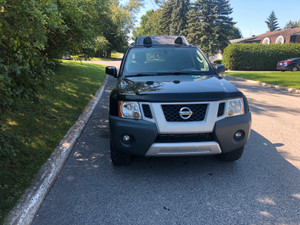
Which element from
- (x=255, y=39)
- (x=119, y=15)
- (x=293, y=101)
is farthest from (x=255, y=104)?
(x=255, y=39)

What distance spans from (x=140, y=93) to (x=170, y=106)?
0.41 m

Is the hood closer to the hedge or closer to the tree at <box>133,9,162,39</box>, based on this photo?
the hedge

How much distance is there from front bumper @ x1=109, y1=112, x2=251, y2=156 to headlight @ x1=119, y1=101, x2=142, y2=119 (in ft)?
0.22

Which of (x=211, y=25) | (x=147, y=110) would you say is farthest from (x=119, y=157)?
(x=211, y=25)

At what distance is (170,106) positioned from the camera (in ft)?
10.4

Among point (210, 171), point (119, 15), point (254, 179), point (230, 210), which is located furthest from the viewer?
point (119, 15)

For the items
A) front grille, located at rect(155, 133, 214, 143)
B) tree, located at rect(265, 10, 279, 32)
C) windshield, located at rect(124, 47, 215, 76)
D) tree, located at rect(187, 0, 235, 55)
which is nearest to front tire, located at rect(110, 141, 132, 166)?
front grille, located at rect(155, 133, 214, 143)

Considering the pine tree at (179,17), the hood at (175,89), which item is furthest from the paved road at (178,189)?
the pine tree at (179,17)

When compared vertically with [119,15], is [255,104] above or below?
below

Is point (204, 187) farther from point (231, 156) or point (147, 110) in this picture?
point (147, 110)

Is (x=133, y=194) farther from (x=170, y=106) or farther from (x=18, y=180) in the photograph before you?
(x=18, y=180)

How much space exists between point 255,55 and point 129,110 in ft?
89.0

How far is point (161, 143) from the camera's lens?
124 inches

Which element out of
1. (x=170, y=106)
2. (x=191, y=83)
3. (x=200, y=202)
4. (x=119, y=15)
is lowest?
(x=200, y=202)
